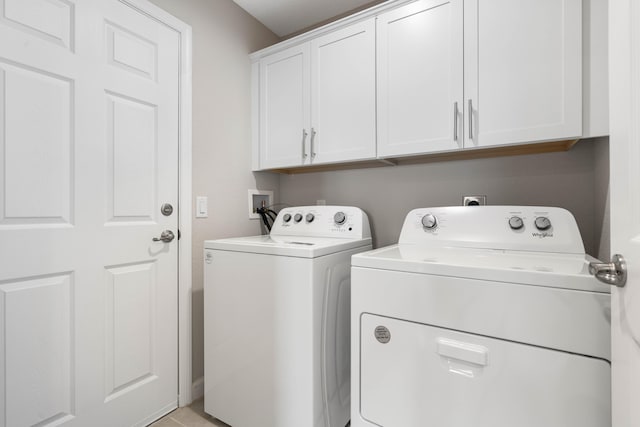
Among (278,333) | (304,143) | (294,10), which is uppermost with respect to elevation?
(294,10)

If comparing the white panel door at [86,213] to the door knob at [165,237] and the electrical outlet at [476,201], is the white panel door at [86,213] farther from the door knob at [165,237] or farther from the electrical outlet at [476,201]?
the electrical outlet at [476,201]

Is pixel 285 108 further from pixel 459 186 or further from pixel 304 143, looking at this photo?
pixel 459 186

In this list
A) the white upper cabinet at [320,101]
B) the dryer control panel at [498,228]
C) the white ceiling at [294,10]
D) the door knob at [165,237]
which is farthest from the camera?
the white ceiling at [294,10]

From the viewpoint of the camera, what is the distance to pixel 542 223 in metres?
1.27

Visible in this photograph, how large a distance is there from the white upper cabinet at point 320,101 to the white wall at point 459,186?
33 cm

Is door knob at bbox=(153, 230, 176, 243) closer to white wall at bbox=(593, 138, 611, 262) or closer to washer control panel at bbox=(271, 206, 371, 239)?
washer control panel at bbox=(271, 206, 371, 239)

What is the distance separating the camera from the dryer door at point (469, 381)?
2.65 feet

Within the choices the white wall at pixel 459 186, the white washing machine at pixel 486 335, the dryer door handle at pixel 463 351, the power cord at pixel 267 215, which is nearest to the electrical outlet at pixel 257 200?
the power cord at pixel 267 215

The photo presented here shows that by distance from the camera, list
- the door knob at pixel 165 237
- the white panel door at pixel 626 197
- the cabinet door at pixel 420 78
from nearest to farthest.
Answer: the white panel door at pixel 626 197, the cabinet door at pixel 420 78, the door knob at pixel 165 237

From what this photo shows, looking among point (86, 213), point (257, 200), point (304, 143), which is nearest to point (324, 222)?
point (304, 143)

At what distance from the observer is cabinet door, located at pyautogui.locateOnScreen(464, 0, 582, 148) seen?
1.21 metres

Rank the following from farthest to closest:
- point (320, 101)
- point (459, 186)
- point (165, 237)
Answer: point (320, 101), point (459, 186), point (165, 237)

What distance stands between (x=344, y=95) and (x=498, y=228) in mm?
1073

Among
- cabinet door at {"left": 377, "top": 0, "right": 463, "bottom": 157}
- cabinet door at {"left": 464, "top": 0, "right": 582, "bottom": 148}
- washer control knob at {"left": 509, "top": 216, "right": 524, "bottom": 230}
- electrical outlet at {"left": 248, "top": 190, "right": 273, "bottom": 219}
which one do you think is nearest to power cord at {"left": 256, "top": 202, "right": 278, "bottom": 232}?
electrical outlet at {"left": 248, "top": 190, "right": 273, "bottom": 219}
